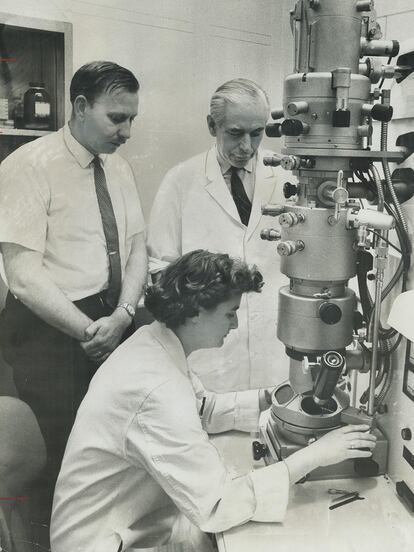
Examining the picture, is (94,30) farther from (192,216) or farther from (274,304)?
(274,304)

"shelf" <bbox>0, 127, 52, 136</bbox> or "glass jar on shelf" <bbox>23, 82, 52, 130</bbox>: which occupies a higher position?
"glass jar on shelf" <bbox>23, 82, 52, 130</bbox>

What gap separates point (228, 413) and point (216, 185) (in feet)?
2.10

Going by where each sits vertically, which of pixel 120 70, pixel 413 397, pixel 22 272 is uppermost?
pixel 120 70

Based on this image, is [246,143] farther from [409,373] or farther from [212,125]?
[409,373]

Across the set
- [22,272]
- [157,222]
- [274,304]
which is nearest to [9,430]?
[22,272]

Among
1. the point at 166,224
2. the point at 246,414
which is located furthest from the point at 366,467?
the point at 166,224

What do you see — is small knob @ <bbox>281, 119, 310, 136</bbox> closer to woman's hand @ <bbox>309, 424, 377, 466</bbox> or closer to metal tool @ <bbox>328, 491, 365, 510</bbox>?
woman's hand @ <bbox>309, 424, 377, 466</bbox>

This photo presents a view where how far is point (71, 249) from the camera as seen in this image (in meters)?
1.55

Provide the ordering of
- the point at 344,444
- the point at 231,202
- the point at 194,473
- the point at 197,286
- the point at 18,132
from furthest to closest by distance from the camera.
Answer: the point at 231,202
the point at 18,132
the point at 197,286
the point at 344,444
the point at 194,473

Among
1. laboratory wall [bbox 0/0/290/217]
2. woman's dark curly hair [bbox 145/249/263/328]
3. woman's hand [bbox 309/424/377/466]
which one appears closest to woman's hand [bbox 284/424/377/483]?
woman's hand [bbox 309/424/377/466]

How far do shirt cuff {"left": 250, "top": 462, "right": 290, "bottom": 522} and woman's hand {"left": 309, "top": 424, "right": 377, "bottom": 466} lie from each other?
0.32 ft

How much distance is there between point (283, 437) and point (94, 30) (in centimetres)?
115

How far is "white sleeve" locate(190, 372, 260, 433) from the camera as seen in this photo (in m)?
1.52

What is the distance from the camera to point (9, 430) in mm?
1414
